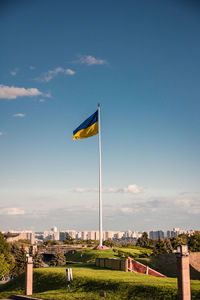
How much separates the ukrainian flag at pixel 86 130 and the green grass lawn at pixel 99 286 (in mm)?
17028

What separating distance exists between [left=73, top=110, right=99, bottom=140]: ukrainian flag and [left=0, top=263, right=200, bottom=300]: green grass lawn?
1703 cm

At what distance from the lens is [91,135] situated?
43.2 metres

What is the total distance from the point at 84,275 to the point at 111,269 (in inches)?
188

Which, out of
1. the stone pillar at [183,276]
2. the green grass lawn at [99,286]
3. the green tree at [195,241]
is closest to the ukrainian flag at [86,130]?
the green grass lawn at [99,286]

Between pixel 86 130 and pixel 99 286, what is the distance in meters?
21.8

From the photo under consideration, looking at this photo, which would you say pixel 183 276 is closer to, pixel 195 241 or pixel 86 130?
pixel 86 130

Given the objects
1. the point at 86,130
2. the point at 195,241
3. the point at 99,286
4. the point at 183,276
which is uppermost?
the point at 86,130

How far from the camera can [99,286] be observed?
84.5ft

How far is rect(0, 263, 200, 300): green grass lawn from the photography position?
22.7 m

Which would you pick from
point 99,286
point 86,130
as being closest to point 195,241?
point 86,130

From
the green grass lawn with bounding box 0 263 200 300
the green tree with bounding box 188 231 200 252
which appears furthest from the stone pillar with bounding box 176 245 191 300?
the green tree with bounding box 188 231 200 252

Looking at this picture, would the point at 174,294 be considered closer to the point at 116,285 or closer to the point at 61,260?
the point at 116,285

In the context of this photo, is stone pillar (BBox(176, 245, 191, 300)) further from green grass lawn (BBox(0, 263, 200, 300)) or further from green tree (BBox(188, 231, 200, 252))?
green tree (BBox(188, 231, 200, 252))

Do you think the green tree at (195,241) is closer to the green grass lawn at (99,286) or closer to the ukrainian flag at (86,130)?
the ukrainian flag at (86,130)
